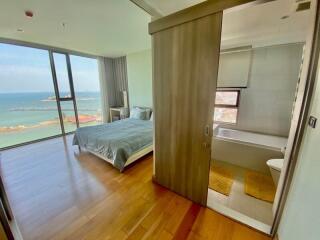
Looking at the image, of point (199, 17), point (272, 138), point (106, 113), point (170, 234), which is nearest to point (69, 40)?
point (106, 113)

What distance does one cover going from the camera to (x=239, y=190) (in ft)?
6.54

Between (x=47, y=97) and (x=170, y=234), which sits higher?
(x=47, y=97)

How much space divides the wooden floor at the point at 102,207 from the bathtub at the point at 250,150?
133cm

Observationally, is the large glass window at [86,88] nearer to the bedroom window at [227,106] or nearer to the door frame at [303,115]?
the bedroom window at [227,106]

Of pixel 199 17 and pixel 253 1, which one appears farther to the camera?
pixel 199 17

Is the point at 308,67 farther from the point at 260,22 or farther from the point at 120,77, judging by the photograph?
the point at 120,77

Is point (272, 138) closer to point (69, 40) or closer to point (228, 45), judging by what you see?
point (228, 45)

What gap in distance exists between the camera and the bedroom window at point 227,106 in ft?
11.0

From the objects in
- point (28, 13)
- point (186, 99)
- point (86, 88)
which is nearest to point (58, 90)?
point (86, 88)

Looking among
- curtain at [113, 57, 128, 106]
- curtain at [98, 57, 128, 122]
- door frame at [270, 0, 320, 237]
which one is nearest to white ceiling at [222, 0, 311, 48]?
door frame at [270, 0, 320, 237]

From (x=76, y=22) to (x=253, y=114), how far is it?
3.94 metres

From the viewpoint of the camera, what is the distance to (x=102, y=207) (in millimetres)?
1706

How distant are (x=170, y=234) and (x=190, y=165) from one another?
709mm

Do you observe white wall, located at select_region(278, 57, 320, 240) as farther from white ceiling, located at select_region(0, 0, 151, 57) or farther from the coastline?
the coastline
